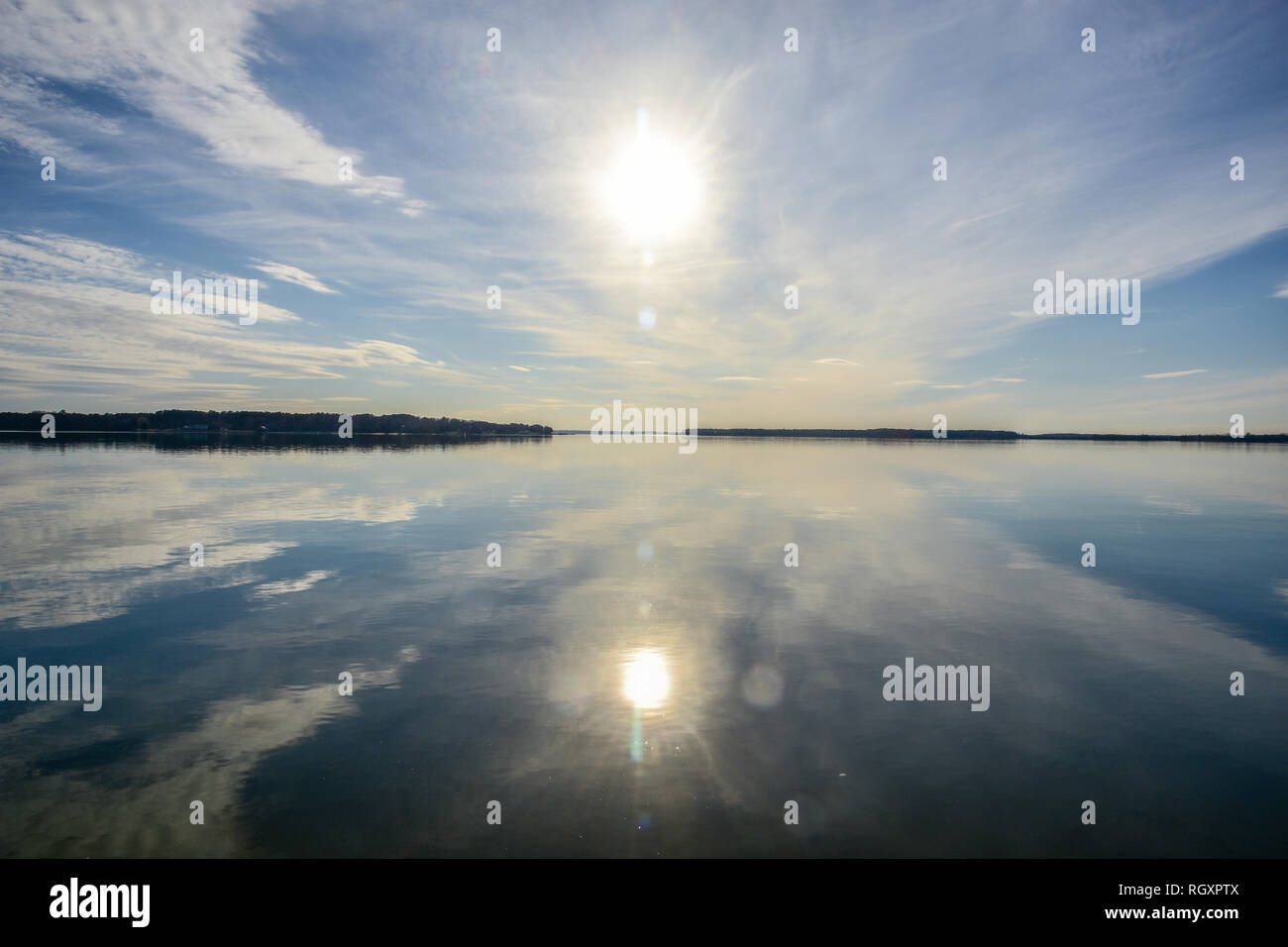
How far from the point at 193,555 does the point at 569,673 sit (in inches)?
612

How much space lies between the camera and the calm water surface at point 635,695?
25.0 ft

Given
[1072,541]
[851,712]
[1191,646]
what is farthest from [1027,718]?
[1072,541]

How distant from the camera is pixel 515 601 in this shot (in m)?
16.6

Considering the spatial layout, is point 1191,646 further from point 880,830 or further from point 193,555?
point 193,555

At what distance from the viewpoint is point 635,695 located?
11070mm

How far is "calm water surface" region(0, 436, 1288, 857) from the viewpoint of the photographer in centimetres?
763

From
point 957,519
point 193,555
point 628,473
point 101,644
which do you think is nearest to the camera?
point 101,644

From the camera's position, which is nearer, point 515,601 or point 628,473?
point 515,601
